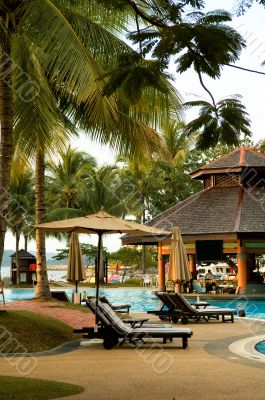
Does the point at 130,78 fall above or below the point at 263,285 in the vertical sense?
above

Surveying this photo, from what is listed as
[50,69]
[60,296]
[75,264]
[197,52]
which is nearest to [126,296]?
[60,296]

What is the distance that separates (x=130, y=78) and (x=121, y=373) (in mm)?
3843

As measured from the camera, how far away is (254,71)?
4781 mm

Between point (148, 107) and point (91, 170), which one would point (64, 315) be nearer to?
point (148, 107)

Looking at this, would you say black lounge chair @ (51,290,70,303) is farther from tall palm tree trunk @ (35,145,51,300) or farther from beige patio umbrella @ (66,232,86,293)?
tall palm tree trunk @ (35,145,51,300)

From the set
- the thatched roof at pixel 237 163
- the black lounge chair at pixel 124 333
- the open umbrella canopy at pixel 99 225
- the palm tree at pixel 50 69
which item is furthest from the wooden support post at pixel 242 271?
the black lounge chair at pixel 124 333

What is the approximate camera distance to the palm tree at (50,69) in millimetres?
10406

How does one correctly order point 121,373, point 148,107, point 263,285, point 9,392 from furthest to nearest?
point 263,285
point 148,107
point 121,373
point 9,392

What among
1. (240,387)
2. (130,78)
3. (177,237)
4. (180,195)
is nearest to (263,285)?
(177,237)

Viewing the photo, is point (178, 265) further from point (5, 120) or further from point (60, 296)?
point (5, 120)

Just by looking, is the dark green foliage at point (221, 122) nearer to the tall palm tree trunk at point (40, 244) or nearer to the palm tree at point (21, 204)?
the tall palm tree trunk at point (40, 244)

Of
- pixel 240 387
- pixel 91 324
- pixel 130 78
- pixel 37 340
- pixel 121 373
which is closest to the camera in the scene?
pixel 130 78

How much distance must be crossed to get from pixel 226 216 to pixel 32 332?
1732 cm

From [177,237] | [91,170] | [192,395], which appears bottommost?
[192,395]
